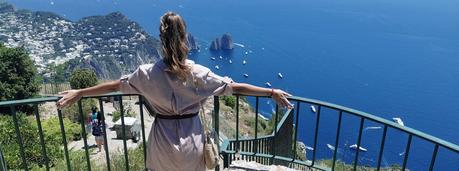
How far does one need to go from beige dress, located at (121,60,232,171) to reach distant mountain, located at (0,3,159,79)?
67.0 metres

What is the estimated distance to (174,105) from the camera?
2793 mm

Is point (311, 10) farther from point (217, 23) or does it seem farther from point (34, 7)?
point (34, 7)

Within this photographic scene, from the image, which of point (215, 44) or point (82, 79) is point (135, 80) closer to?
point (82, 79)

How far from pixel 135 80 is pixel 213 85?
0.51 m

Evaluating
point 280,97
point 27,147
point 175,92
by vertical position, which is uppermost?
point 175,92

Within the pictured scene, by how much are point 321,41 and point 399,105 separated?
41.8 m

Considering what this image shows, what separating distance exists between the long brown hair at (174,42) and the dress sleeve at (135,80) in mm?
198

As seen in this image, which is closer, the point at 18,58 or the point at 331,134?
the point at 18,58

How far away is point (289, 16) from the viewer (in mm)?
136375

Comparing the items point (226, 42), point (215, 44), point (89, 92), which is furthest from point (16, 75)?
point (215, 44)

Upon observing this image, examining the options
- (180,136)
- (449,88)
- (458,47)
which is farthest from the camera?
(458,47)

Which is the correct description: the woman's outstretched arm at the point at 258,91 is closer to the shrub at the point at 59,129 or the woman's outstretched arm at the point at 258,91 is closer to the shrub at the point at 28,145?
the shrub at the point at 28,145

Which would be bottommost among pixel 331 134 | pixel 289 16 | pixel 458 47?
pixel 331 134

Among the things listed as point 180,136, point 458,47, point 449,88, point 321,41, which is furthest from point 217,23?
point 180,136
